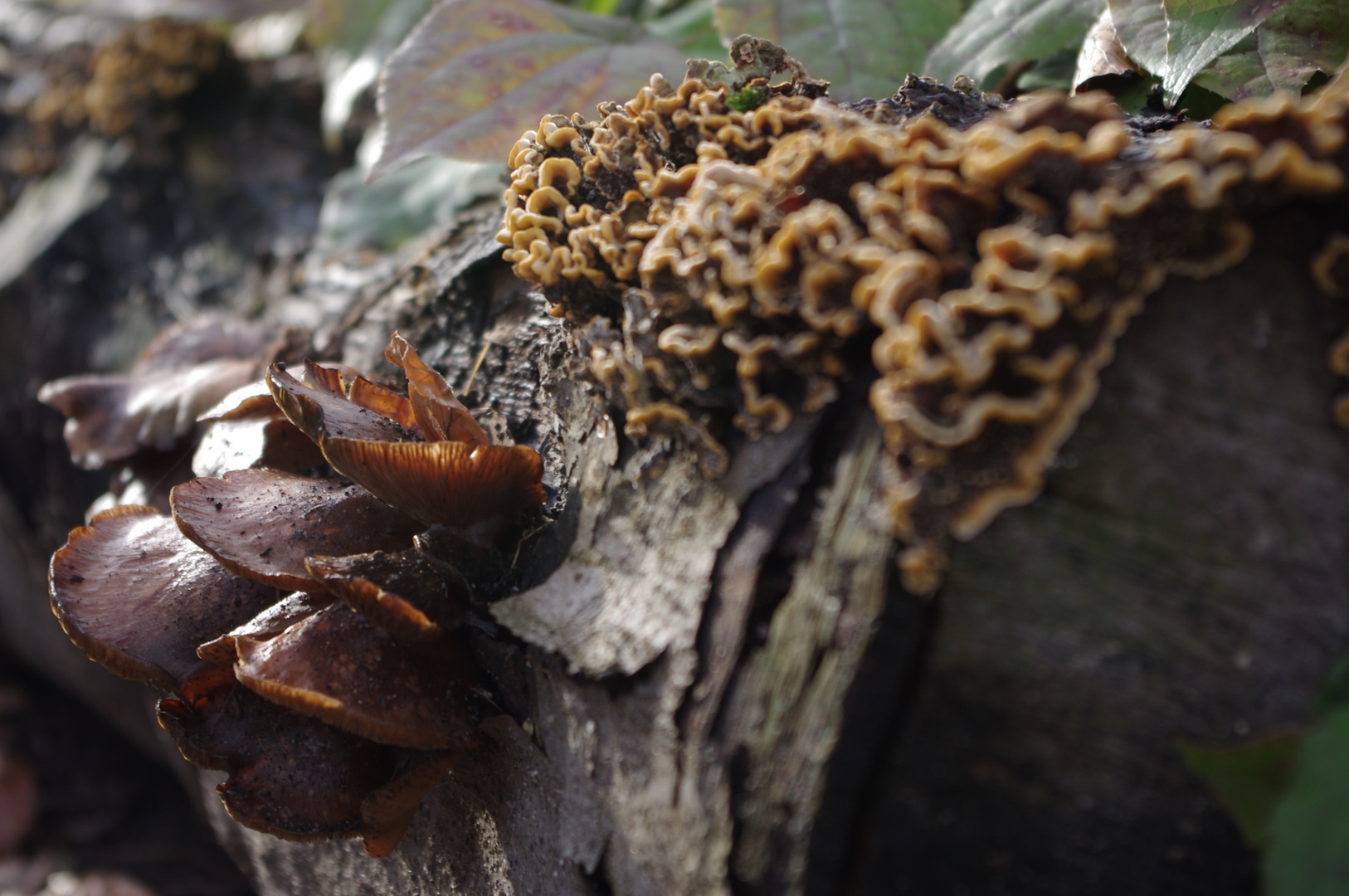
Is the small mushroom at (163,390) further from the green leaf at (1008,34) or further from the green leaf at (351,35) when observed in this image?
the green leaf at (1008,34)

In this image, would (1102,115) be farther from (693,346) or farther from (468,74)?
(468,74)

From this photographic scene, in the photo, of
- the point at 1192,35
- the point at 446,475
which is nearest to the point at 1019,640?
the point at 446,475

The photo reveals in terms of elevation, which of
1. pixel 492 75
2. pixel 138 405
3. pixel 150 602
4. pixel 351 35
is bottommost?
pixel 150 602

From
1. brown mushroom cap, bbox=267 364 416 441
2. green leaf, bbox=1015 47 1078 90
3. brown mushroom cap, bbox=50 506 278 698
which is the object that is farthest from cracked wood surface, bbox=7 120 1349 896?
green leaf, bbox=1015 47 1078 90

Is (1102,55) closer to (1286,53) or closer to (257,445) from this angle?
(1286,53)

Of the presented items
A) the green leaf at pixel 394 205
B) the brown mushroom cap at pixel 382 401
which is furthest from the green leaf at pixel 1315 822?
the green leaf at pixel 394 205

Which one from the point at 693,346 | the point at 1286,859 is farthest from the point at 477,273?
the point at 1286,859
